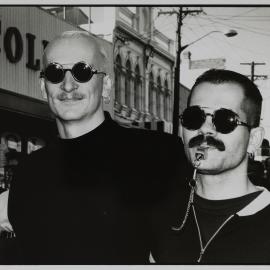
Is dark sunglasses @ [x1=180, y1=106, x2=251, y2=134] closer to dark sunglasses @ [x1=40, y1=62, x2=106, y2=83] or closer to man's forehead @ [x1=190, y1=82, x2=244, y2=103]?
man's forehead @ [x1=190, y1=82, x2=244, y2=103]

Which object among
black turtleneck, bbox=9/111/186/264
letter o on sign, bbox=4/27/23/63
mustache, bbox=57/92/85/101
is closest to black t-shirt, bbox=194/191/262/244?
black turtleneck, bbox=9/111/186/264

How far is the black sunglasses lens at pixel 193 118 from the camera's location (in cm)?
163

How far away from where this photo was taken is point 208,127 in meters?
1.64

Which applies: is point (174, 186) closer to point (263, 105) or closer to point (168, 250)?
point (168, 250)

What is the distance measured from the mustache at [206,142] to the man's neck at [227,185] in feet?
0.32

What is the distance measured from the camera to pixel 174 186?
1.72 metres

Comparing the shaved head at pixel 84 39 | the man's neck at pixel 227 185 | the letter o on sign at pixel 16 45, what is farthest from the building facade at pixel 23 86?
the man's neck at pixel 227 185

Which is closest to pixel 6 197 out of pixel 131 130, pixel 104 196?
pixel 104 196

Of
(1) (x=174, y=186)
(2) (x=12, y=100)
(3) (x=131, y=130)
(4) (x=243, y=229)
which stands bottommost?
(4) (x=243, y=229)

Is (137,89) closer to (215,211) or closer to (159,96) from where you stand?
(159,96)

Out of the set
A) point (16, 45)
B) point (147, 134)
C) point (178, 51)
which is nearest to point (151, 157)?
point (147, 134)

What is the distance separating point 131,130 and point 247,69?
1.98 feet

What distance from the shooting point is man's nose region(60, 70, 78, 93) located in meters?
1.80

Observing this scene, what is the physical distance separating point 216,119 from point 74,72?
0.62 meters
